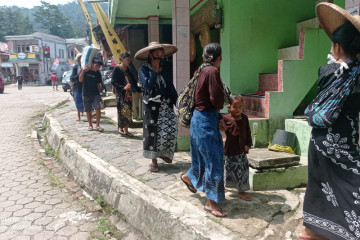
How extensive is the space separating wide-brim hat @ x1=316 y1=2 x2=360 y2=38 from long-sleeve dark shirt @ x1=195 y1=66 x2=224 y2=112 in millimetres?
1019

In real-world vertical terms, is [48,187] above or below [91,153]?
below

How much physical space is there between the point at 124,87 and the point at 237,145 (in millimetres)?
3552

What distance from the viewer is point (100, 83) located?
7.33 metres

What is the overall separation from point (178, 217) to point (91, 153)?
2.82m

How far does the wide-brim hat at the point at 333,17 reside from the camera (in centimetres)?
215

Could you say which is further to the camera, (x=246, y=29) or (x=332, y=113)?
(x=246, y=29)

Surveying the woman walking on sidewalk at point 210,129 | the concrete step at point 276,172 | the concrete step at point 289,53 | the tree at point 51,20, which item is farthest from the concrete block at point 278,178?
the tree at point 51,20

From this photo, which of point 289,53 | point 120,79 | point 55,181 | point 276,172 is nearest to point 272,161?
point 276,172

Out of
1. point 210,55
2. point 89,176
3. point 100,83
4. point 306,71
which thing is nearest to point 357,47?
point 210,55

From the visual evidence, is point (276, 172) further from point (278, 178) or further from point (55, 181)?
point (55, 181)

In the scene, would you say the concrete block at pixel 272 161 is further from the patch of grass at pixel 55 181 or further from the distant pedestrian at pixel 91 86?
the distant pedestrian at pixel 91 86

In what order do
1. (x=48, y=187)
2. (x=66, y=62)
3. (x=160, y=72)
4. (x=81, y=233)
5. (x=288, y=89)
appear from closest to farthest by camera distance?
(x=81, y=233) < (x=160, y=72) < (x=48, y=187) < (x=288, y=89) < (x=66, y=62)

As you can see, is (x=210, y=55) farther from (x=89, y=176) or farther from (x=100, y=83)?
(x=100, y=83)

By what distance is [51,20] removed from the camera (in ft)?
260
